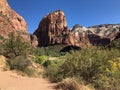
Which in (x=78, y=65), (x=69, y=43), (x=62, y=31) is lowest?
(x=78, y=65)

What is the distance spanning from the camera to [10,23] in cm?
12250

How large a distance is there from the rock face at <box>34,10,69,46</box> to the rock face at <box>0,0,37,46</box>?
29.8 metres

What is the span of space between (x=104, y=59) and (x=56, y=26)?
180 metres

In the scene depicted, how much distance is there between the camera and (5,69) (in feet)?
53.6

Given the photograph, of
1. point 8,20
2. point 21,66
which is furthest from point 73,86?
point 8,20

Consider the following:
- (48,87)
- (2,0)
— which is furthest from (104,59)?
(2,0)

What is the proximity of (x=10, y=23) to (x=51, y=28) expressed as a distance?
68.2 metres

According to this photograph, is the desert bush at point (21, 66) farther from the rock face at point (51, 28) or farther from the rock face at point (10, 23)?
the rock face at point (51, 28)

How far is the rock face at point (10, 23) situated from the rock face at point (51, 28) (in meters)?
29.8

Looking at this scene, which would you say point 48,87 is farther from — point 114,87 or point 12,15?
point 12,15

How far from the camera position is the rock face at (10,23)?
111 m

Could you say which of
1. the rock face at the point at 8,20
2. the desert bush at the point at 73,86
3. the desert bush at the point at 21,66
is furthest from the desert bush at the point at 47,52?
the desert bush at the point at 73,86

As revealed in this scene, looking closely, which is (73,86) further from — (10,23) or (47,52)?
(10,23)

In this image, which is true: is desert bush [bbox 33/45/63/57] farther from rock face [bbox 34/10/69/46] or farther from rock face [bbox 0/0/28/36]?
rock face [bbox 34/10/69/46]
